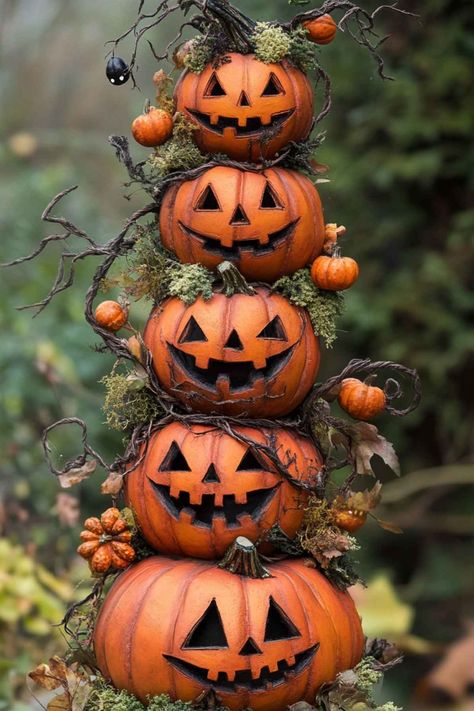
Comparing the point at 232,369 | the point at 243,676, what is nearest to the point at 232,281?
the point at 232,369

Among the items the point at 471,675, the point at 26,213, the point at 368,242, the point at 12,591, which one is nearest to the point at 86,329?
the point at 26,213

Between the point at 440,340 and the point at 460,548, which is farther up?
the point at 440,340

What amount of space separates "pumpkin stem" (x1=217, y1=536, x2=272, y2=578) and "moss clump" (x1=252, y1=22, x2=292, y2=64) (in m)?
1.31

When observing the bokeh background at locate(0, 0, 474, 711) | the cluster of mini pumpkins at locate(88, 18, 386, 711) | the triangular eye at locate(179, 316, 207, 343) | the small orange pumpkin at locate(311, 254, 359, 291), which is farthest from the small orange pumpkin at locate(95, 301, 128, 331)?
the bokeh background at locate(0, 0, 474, 711)

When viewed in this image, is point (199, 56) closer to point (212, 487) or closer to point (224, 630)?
point (212, 487)

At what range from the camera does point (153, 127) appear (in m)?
2.86

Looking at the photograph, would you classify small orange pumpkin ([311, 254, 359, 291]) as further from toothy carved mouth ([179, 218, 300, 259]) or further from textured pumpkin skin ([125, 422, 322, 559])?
textured pumpkin skin ([125, 422, 322, 559])

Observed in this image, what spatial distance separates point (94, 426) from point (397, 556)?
2.36m

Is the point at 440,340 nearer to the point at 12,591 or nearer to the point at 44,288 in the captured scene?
the point at 44,288

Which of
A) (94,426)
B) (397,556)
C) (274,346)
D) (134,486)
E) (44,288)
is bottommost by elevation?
(397,556)

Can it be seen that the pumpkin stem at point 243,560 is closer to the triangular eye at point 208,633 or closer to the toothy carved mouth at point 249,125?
the triangular eye at point 208,633

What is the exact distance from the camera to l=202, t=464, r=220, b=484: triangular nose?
8.87 ft

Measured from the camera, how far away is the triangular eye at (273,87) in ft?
9.21

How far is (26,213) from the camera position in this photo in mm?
7586
